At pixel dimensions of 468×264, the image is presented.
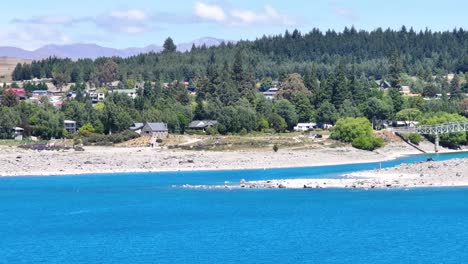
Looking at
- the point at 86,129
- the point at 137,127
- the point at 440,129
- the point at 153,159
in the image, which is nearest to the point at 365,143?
the point at 440,129

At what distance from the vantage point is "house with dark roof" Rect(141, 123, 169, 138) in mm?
113363

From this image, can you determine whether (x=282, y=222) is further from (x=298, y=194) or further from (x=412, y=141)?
(x=412, y=141)

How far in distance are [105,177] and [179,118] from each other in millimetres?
36281

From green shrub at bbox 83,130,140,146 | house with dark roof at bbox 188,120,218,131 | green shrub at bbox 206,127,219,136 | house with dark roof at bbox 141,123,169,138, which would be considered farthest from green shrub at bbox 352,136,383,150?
green shrub at bbox 83,130,140,146

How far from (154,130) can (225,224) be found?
59340mm

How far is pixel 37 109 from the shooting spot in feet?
403

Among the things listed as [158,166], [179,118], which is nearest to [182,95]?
[179,118]

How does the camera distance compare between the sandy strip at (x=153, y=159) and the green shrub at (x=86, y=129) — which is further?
the green shrub at (x=86, y=129)

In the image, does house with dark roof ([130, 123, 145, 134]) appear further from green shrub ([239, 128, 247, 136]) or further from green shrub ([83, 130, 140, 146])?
green shrub ([239, 128, 247, 136])

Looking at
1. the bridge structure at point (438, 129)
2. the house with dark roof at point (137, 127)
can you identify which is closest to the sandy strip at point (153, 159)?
the house with dark roof at point (137, 127)

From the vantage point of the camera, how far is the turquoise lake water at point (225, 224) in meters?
45.5

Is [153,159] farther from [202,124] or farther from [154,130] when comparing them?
[202,124]

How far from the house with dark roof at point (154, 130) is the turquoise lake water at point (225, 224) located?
34.2m

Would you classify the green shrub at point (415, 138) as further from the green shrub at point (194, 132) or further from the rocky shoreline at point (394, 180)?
the rocky shoreline at point (394, 180)
